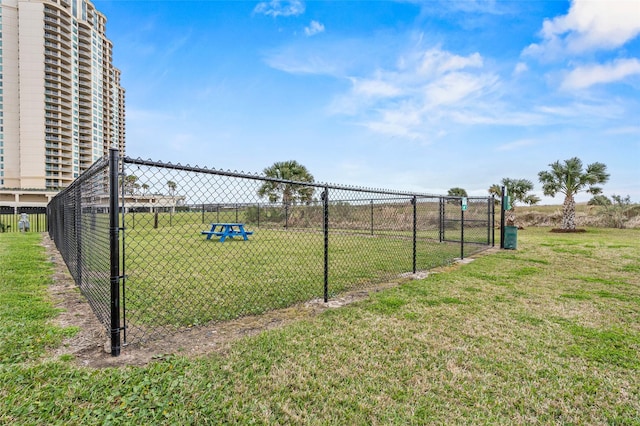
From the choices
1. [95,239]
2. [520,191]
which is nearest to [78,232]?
[95,239]

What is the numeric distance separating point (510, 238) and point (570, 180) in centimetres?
1152

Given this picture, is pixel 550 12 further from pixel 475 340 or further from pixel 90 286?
pixel 90 286

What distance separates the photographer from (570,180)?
17.1 meters

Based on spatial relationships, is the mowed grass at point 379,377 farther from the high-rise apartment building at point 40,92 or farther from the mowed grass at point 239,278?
the high-rise apartment building at point 40,92

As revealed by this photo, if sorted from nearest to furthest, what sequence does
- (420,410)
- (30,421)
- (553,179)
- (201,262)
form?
(30,421)
(420,410)
(201,262)
(553,179)

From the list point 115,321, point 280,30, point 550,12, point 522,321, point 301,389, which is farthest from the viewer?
point 280,30

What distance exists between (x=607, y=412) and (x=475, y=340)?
3.36 ft

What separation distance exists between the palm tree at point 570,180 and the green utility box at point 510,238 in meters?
11.1

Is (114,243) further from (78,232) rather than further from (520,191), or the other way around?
(520,191)

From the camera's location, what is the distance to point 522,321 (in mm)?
3287

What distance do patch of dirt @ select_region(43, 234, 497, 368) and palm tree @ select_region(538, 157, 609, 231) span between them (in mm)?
18520

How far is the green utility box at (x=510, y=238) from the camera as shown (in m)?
9.35

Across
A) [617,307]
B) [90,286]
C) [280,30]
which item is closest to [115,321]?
[90,286]

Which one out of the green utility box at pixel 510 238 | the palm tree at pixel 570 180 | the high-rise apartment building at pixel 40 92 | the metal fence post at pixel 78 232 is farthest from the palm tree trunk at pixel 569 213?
the high-rise apartment building at pixel 40 92
